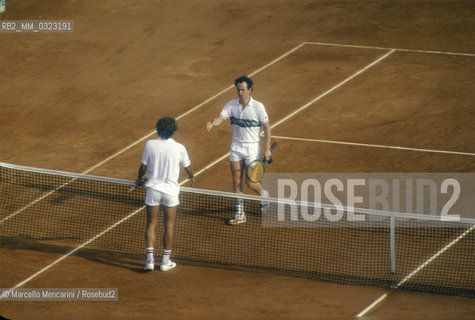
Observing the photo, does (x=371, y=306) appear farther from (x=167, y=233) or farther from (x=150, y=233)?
(x=150, y=233)

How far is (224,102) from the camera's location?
1738 cm

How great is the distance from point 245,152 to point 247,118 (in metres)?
0.50

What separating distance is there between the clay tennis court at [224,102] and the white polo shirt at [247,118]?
6.42 feet

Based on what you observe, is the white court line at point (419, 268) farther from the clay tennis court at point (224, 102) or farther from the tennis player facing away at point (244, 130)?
the tennis player facing away at point (244, 130)

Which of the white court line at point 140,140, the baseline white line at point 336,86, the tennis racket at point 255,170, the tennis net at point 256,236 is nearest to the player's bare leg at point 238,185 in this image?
the tennis net at point 256,236

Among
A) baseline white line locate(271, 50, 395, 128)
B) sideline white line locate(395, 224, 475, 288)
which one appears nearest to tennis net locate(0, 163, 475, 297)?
sideline white line locate(395, 224, 475, 288)

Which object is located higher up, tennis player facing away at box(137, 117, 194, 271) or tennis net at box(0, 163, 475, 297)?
tennis player facing away at box(137, 117, 194, 271)

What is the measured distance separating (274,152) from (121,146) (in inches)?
119

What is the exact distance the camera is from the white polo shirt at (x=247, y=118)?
1177cm

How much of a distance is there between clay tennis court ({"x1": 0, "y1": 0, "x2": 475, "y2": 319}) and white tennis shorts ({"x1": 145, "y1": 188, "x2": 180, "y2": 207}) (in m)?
0.97

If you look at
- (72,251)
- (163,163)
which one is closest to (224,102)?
(72,251)

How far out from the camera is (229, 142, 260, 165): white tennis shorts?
1186 centimetres

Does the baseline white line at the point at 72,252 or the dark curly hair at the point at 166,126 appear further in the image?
the baseline white line at the point at 72,252

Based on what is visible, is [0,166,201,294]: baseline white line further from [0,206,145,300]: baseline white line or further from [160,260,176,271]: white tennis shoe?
[160,260,176,271]: white tennis shoe
